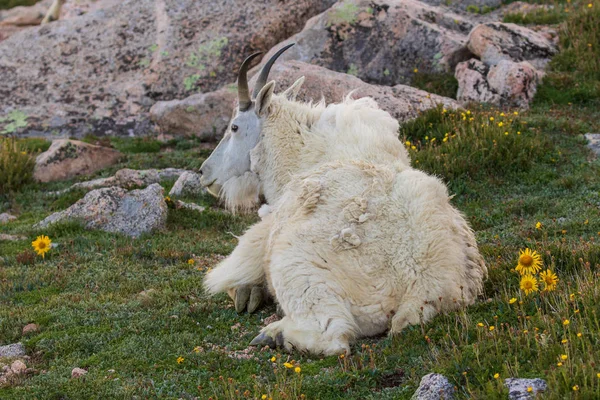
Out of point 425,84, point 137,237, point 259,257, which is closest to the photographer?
point 259,257

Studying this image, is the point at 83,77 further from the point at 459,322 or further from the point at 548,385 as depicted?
the point at 548,385

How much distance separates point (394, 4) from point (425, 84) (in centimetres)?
214

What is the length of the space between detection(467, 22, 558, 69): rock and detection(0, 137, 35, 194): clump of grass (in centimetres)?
875

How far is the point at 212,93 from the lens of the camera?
16.5 metres

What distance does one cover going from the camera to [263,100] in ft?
26.9

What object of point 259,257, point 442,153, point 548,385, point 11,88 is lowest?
point 11,88

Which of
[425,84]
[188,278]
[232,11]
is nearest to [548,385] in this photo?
[188,278]

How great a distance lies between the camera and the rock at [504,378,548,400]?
4820 millimetres

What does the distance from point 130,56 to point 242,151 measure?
11.4 metres

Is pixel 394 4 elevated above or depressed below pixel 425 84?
above

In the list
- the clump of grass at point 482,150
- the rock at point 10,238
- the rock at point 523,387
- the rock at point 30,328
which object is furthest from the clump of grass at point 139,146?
the rock at point 523,387

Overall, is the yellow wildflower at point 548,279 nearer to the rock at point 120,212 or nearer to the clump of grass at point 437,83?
the rock at point 120,212

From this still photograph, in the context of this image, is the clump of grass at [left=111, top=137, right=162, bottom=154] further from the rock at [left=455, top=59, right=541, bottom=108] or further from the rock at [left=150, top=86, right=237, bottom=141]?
the rock at [left=455, top=59, right=541, bottom=108]

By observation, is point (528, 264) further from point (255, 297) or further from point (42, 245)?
point (42, 245)
